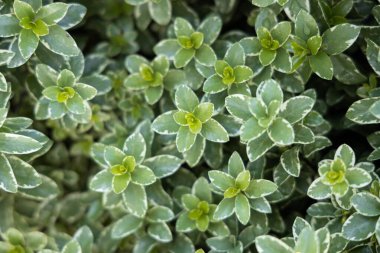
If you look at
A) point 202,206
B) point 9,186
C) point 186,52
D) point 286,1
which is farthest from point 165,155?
point 286,1

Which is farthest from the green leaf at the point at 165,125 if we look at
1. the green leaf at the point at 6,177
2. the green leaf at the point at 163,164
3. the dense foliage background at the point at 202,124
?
the green leaf at the point at 6,177

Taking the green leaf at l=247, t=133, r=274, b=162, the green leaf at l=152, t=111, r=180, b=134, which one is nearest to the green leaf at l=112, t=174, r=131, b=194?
the green leaf at l=152, t=111, r=180, b=134

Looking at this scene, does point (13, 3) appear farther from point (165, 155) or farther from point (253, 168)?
point (253, 168)

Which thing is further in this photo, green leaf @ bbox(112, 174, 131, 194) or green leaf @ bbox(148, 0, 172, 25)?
green leaf @ bbox(148, 0, 172, 25)

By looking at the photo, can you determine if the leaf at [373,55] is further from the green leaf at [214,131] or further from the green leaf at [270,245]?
the green leaf at [270,245]

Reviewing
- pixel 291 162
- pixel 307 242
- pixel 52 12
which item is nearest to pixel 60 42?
pixel 52 12

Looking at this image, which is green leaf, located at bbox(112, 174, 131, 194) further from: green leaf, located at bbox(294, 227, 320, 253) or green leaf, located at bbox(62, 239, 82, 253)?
green leaf, located at bbox(294, 227, 320, 253)
